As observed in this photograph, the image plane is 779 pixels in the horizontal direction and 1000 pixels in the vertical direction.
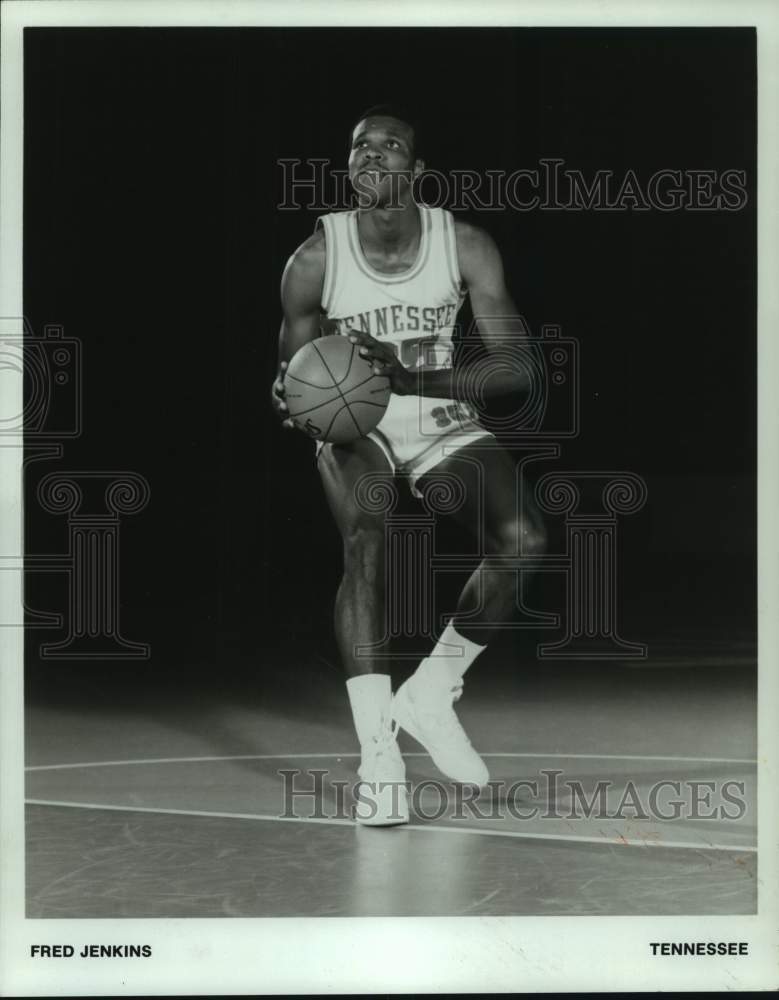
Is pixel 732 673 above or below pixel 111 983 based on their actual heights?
above

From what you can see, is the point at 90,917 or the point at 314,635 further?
the point at 314,635

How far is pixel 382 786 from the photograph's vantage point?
5609 mm

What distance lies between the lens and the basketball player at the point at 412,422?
567cm

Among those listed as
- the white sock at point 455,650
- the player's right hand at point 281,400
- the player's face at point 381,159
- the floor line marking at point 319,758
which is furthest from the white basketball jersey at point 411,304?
the floor line marking at point 319,758

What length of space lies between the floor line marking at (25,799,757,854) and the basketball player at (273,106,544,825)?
0.20 m

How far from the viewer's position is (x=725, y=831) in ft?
18.2

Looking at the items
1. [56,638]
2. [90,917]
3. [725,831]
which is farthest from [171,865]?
[725,831]

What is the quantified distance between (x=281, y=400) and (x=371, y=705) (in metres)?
1.17

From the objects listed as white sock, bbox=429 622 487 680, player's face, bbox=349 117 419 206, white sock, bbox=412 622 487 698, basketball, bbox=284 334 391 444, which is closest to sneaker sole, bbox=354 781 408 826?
white sock, bbox=412 622 487 698

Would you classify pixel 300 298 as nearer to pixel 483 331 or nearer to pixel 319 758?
pixel 483 331

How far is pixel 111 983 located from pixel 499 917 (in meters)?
1.37

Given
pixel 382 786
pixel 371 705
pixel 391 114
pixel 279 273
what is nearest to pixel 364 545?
pixel 371 705

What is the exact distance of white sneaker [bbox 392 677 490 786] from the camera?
5.71 meters
